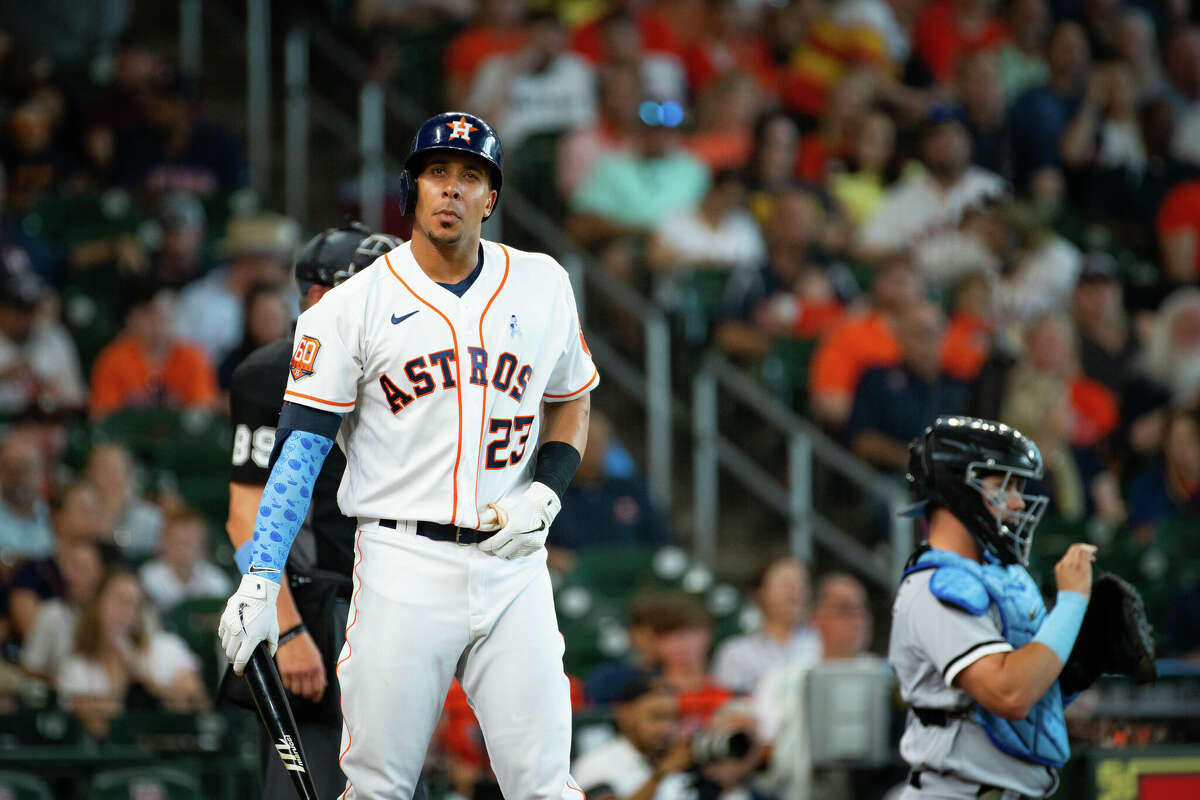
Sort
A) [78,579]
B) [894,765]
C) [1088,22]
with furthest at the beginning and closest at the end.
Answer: [1088,22]
[78,579]
[894,765]

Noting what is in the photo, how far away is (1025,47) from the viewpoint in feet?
42.7

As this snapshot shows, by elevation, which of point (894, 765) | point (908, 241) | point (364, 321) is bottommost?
point (894, 765)

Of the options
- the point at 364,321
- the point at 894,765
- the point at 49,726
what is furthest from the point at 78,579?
the point at 364,321

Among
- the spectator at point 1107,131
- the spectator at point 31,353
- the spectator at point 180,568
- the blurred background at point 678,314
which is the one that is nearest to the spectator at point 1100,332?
the blurred background at point 678,314

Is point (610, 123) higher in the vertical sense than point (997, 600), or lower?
higher

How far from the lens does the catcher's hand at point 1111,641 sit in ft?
14.9

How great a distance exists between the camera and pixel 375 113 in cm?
1076

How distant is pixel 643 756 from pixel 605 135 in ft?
18.3

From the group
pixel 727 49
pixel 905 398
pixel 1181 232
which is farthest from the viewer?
pixel 727 49

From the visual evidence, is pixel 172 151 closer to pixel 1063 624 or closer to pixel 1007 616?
pixel 1007 616

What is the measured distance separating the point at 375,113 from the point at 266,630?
7317mm

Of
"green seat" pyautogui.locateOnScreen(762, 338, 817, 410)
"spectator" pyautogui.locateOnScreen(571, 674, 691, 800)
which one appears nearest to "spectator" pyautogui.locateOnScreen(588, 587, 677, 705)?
"spectator" pyautogui.locateOnScreen(571, 674, 691, 800)

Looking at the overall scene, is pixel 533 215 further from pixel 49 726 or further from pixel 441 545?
pixel 441 545

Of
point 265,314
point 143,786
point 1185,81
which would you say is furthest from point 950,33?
point 143,786
